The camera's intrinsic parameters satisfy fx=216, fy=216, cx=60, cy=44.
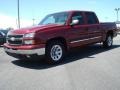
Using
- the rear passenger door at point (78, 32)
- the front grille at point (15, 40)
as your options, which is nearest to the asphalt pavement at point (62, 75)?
the front grille at point (15, 40)

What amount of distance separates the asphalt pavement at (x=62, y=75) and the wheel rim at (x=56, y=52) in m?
0.27

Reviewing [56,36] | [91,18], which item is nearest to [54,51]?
[56,36]

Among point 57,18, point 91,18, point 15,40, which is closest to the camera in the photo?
point 15,40

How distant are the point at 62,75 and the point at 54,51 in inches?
67.9

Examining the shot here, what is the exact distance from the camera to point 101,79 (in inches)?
213

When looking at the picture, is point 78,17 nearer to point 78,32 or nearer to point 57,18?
point 78,32

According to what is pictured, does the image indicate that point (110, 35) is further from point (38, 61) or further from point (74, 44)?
point (38, 61)

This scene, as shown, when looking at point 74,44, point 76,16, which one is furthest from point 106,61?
point 76,16

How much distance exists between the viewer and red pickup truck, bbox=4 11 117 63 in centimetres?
690

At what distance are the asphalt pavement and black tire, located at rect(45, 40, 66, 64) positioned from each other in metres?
0.23

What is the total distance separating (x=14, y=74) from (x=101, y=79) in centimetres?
249

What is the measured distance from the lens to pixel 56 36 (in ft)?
24.3

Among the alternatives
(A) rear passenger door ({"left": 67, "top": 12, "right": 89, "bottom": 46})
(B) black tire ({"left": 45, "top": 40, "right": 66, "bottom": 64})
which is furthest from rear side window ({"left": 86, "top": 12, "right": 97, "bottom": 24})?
(B) black tire ({"left": 45, "top": 40, "right": 66, "bottom": 64})

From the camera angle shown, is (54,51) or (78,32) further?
(78,32)
